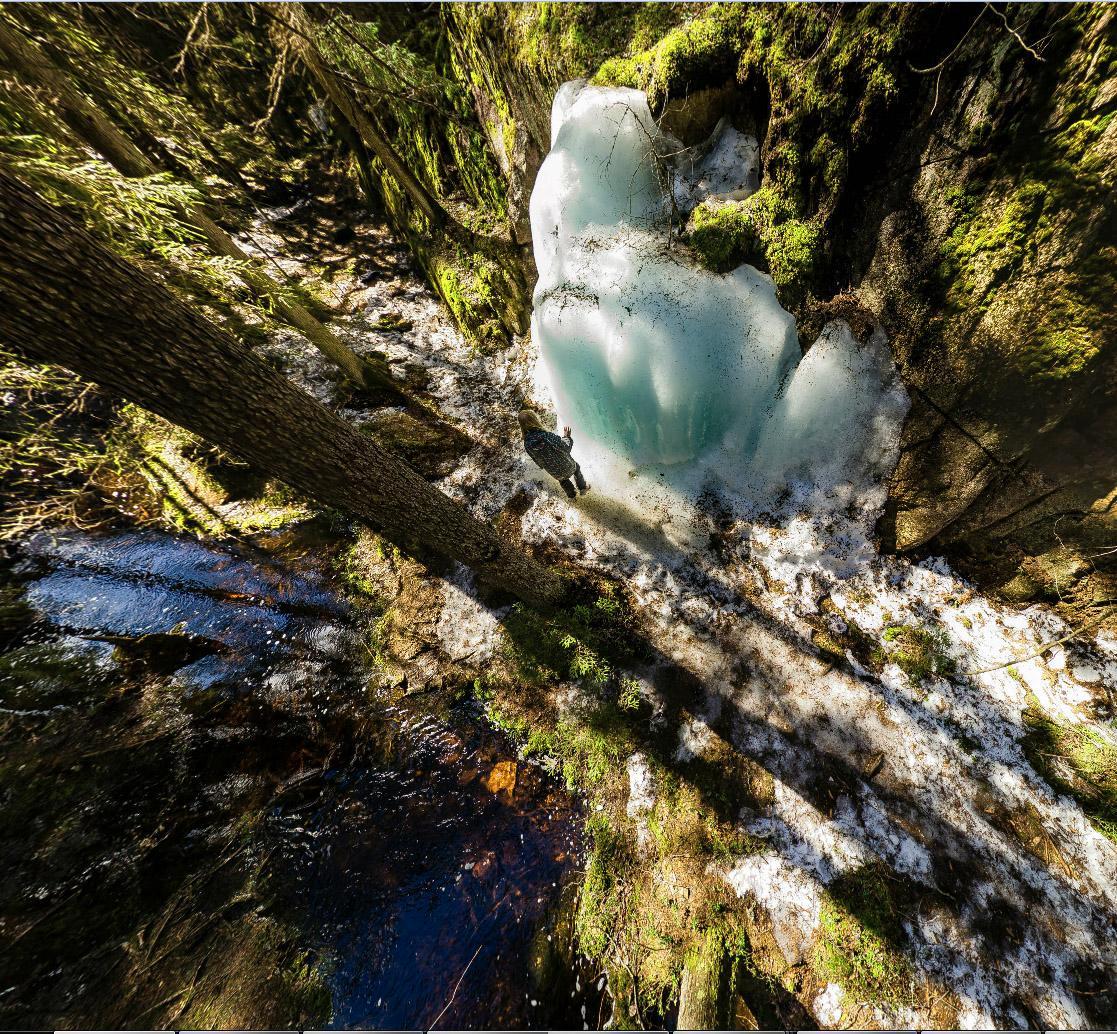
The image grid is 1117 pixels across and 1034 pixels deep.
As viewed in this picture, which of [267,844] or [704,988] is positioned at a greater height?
[267,844]

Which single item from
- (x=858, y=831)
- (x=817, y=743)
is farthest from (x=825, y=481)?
(x=858, y=831)

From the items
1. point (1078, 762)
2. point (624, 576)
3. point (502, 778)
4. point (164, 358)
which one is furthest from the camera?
point (624, 576)

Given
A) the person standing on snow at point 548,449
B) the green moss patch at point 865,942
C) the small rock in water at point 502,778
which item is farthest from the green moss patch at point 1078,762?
the person standing on snow at point 548,449

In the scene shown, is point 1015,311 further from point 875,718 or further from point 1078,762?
point 1078,762

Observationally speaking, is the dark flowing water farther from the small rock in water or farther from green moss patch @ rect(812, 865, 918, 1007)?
green moss patch @ rect(812, 865, 918, 1007)

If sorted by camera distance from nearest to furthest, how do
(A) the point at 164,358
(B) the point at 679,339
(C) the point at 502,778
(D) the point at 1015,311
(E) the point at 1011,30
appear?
1. (A) the point at 164,358
2. (E) the point at 1011,30
3. (D) the point at 1015,311
4. (C) the point at 502,778
5. (B) the point at 679,339

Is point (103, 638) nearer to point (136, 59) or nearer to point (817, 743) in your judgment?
point (136, 59)

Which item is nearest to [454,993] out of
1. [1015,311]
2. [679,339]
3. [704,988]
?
[704,988]

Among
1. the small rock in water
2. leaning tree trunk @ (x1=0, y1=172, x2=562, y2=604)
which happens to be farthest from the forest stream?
the small rock in water
